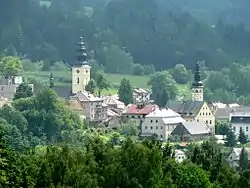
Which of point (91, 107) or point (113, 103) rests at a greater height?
point (113, 103)

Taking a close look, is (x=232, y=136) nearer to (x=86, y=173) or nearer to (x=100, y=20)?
(x=86, y=173)

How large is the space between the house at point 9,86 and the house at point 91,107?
4.68m

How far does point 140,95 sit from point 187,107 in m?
9.12

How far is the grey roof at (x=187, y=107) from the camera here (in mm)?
67375

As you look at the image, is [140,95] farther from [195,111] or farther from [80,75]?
[195,111]

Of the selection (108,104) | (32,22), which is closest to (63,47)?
(32,22)

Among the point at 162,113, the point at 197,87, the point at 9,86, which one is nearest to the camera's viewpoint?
the point at 162,113

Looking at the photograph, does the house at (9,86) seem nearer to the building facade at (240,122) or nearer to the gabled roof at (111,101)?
the gabled roof at (111,101)

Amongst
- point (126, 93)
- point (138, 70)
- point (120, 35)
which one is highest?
point (120, 35)

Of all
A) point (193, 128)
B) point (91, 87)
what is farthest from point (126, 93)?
point (193, 128)

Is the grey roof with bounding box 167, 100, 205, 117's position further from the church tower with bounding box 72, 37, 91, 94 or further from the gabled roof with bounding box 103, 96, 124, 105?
the church tower with bounding box 72, 37, 91, 94

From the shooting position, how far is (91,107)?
6675 centimetres

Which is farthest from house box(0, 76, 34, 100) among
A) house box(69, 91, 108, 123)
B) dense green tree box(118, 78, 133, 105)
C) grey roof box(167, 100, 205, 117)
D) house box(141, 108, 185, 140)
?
house box(141, 108, 185, 140)

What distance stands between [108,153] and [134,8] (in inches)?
3800
